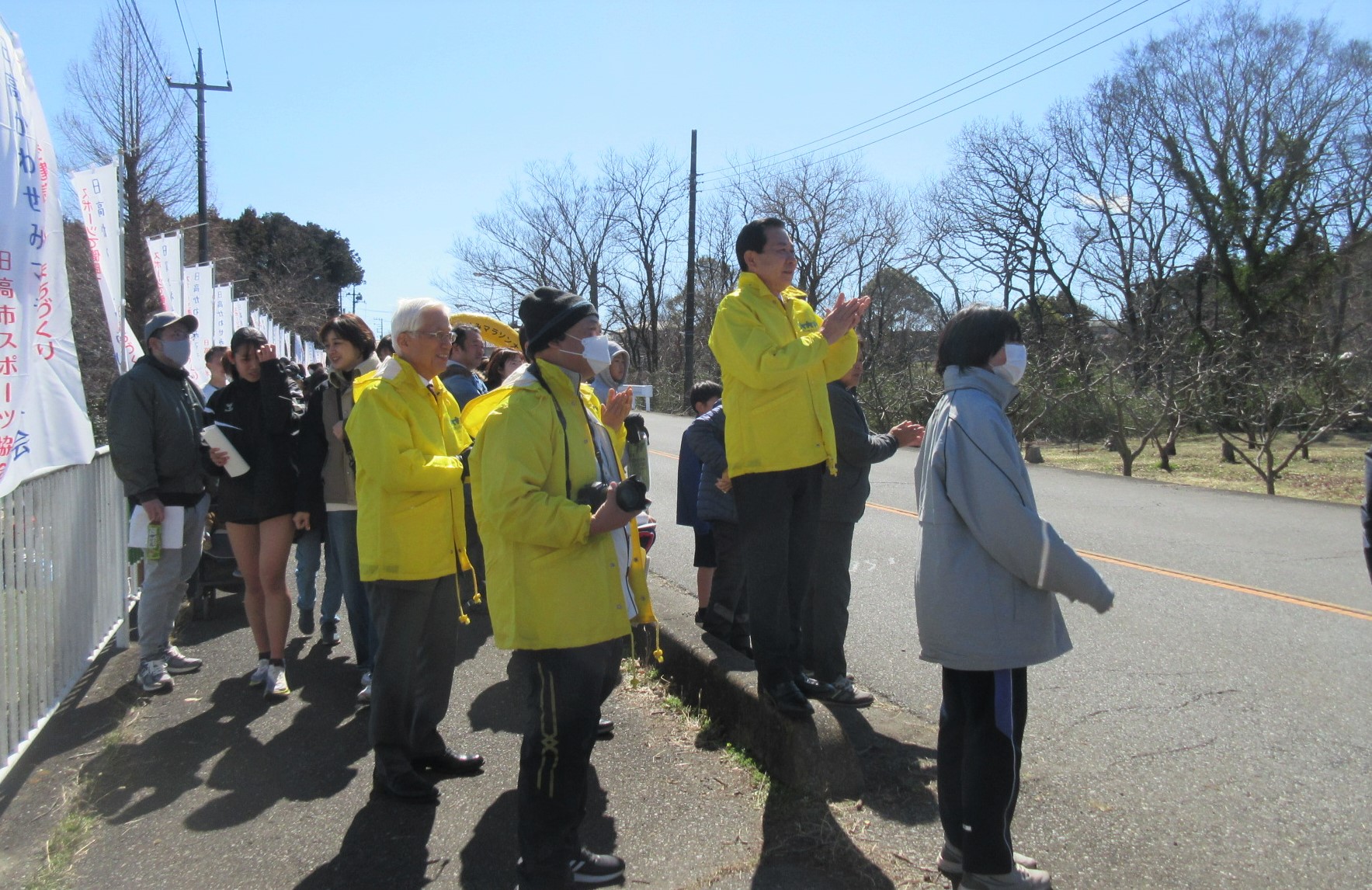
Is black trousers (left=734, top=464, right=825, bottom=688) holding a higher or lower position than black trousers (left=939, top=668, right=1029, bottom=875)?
higher

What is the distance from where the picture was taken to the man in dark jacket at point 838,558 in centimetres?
465

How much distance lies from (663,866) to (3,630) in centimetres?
289

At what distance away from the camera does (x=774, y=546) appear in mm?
3947

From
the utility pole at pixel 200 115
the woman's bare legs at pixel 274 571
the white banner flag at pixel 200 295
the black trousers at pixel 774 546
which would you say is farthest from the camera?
the utility pole at pixel 200 115

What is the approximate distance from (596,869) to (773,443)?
169 cm

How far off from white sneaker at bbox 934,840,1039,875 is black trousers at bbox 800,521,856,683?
146 centimetres

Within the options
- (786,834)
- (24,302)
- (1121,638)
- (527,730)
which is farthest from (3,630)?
(1121,638)

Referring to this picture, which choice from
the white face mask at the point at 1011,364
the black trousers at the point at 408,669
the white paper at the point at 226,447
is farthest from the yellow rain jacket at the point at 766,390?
the white paper at the point at 226,447

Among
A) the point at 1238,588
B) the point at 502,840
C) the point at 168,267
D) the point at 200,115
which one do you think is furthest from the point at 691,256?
the point at 502,840

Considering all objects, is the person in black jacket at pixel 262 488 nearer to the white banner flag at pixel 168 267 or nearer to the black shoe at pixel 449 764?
the black shoe at pixel 449 764

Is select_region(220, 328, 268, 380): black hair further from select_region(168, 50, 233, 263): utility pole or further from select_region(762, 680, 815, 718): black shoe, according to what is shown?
select_region(168, 50, 233, 263): utility pole

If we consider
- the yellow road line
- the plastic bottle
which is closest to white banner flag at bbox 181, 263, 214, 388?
the plastic bottle

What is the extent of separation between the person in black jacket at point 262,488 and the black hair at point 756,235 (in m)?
2.77

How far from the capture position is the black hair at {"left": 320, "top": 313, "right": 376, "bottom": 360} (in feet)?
15.7
